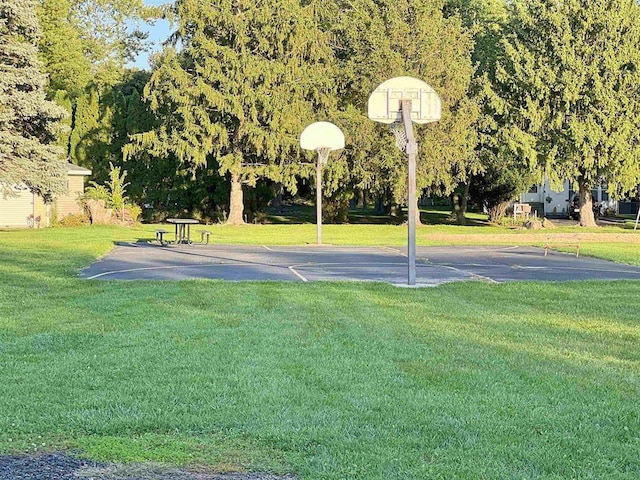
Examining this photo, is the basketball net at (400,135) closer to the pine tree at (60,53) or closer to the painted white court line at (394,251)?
the painted white court line at (394,251)

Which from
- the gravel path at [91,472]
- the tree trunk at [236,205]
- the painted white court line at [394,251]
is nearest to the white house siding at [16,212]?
the tree trunk at [236,205]

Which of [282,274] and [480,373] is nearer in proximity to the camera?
[480,373]

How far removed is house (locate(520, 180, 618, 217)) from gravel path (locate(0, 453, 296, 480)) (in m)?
56.5

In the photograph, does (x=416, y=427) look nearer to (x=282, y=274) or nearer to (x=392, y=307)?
(x=392, y=307)

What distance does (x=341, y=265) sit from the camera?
17.9 meters

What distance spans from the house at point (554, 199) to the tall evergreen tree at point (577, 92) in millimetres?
20728

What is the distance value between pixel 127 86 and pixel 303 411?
48.9 meters

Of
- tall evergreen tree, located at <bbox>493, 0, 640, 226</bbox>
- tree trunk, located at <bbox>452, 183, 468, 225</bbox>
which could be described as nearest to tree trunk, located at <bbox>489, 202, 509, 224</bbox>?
tree trunk, located at <bbox>452, 183, 468, 225</bbox>

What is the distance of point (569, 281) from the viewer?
1429cm

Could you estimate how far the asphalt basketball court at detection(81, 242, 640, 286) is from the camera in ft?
49.6

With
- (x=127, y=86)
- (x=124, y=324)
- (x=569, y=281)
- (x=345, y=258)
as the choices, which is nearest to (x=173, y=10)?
(x=127, y=86)

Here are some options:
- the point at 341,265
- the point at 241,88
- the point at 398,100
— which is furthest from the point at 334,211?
the point at 398,100

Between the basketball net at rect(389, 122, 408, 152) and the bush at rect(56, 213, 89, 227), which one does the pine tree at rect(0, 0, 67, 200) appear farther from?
the basketball net at rect(389, 122, 408, 152)

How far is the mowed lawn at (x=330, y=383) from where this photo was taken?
4373 mm
